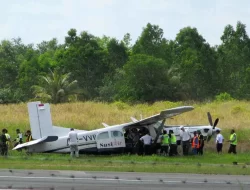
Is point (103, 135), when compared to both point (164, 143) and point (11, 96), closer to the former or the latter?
point (164, 143)

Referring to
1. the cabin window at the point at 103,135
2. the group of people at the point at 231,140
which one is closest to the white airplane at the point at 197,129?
the group of people at the point at 231,140

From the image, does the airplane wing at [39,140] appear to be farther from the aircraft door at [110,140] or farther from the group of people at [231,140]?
the group of people at [231,140]

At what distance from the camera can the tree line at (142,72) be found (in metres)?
59.2

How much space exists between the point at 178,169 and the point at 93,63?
47.3m

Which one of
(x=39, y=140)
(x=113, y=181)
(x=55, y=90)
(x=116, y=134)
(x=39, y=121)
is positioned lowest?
(x=113, y=181)

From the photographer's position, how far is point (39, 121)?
30422mm

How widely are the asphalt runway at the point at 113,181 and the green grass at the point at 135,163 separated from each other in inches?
73.4

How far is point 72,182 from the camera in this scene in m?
17.8

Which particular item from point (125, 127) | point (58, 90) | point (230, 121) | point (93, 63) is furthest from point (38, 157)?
point (93, 63)

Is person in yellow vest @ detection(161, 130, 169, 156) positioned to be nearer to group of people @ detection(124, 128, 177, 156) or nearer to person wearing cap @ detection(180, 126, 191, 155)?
group of people @ detection(124, 128, 177, 156)

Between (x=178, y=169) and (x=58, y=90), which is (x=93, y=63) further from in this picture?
(x=178, y=169)

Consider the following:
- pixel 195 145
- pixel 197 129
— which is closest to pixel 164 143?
pixel 195 145

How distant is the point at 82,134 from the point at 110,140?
1.46 metres

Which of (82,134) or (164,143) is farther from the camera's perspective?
(164,143)
